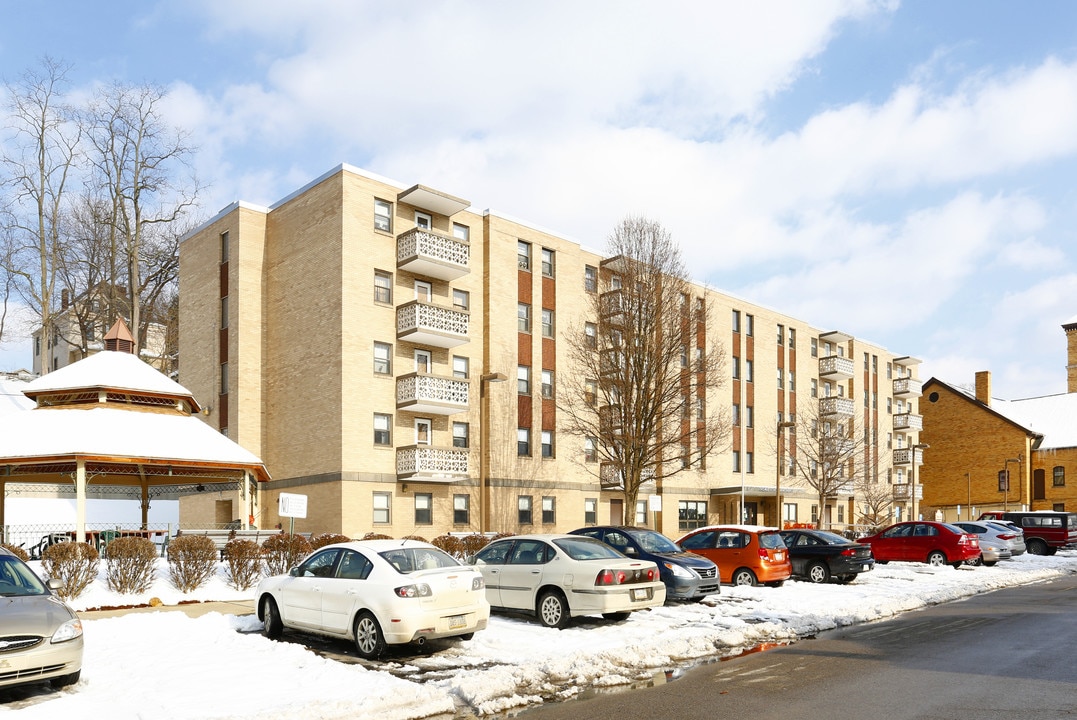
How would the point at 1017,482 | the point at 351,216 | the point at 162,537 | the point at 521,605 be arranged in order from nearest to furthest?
the point at 521,605 < the point at 162,537 < the point at 351,216 < the point at 1017,482

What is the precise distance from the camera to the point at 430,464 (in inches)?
1422

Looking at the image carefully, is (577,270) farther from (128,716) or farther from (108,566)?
(128,716)

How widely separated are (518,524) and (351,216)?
15242 millimetres

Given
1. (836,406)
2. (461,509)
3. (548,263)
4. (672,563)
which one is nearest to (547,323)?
(548,263)

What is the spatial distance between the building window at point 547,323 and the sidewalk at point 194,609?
2672cm

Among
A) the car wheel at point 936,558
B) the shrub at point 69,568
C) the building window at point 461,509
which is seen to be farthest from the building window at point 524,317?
the shrub at point 69,568

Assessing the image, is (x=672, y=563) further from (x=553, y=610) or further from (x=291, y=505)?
(x=291, y=505)

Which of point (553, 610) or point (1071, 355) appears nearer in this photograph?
point (553, 610)

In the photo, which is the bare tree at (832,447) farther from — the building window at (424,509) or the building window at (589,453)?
the building window at (424,509)

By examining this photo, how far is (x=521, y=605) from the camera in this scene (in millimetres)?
15578

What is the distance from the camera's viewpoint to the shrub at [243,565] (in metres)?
19.4

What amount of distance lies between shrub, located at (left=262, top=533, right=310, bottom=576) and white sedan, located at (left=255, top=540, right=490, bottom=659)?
641 cm

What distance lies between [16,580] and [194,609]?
602 cm

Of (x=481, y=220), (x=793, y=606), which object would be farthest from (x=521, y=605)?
(x=481, y=220)
